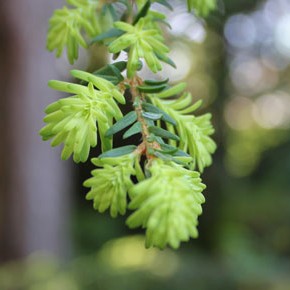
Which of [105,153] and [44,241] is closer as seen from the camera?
[105,153]

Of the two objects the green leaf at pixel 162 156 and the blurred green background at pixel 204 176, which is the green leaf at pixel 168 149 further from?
Answer: the blurred green background at pixel 204 176

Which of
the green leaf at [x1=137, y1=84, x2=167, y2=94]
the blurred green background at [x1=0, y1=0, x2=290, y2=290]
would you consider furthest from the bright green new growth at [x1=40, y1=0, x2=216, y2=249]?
the blurred green background at [x1=0, y1=0, x2=290, y2=290]

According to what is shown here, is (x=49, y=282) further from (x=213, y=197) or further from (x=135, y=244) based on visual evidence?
(x=213, y=197)

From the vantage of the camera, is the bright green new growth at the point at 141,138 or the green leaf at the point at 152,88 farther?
the green leaf at the point at 152,88

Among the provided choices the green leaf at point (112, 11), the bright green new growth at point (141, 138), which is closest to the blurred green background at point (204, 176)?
the green leaf at point (112, 11)

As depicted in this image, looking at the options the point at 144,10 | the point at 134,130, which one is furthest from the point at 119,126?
the point at 144,10

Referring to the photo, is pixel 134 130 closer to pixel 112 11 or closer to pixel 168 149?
pixel 168 149

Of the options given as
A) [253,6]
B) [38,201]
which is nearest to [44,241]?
[38,201]

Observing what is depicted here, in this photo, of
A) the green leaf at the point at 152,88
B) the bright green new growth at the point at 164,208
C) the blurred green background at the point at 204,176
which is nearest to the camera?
the bright green new growth at the point at 164,208
